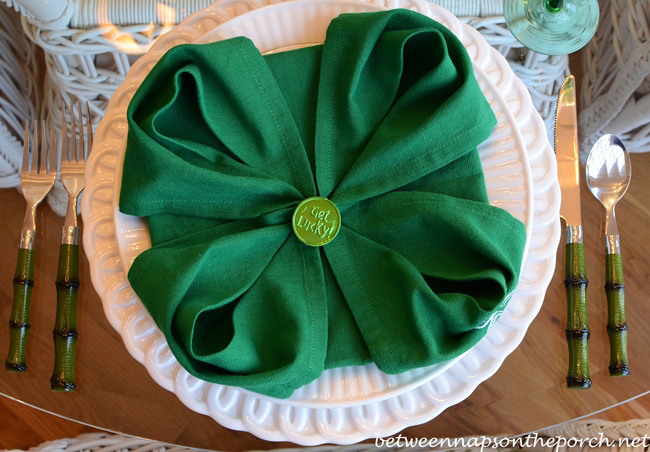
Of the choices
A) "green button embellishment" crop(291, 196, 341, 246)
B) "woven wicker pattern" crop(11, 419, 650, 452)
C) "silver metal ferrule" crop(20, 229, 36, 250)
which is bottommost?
"woven wicker pattern" crop(11, 419, 650, 452)

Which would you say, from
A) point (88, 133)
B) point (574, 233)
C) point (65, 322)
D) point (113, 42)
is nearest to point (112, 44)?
point (113, 42)

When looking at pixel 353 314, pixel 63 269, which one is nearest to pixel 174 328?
pixel 353 314

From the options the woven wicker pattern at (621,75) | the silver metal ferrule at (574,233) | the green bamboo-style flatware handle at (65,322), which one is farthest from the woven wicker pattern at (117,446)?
the woven wicker pattern at (621,75)

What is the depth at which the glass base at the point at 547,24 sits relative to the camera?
740mm

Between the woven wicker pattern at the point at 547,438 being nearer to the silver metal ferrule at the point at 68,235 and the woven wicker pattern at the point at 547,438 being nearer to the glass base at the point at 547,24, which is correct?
the silver metal ferrule at the point at 68,235

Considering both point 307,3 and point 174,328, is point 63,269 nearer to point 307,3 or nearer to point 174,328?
point 174,328

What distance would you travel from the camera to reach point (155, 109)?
21.9 inches

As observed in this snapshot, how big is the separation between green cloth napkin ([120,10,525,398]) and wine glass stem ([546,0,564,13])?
0.83 ft

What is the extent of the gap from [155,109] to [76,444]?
1.78 ft

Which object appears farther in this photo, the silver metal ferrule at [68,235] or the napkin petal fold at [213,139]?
the silver metal ferrule at [68,235]

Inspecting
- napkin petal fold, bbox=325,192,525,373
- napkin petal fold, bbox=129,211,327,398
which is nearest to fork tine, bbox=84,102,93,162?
napkin petal fold, bbox=129,211,327,398

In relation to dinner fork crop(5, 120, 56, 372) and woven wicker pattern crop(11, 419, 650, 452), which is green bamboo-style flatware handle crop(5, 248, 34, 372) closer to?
dinner fork crop(5, 120, 56, 372)

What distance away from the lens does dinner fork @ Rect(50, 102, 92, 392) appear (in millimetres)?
710

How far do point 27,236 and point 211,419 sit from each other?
0.34m
